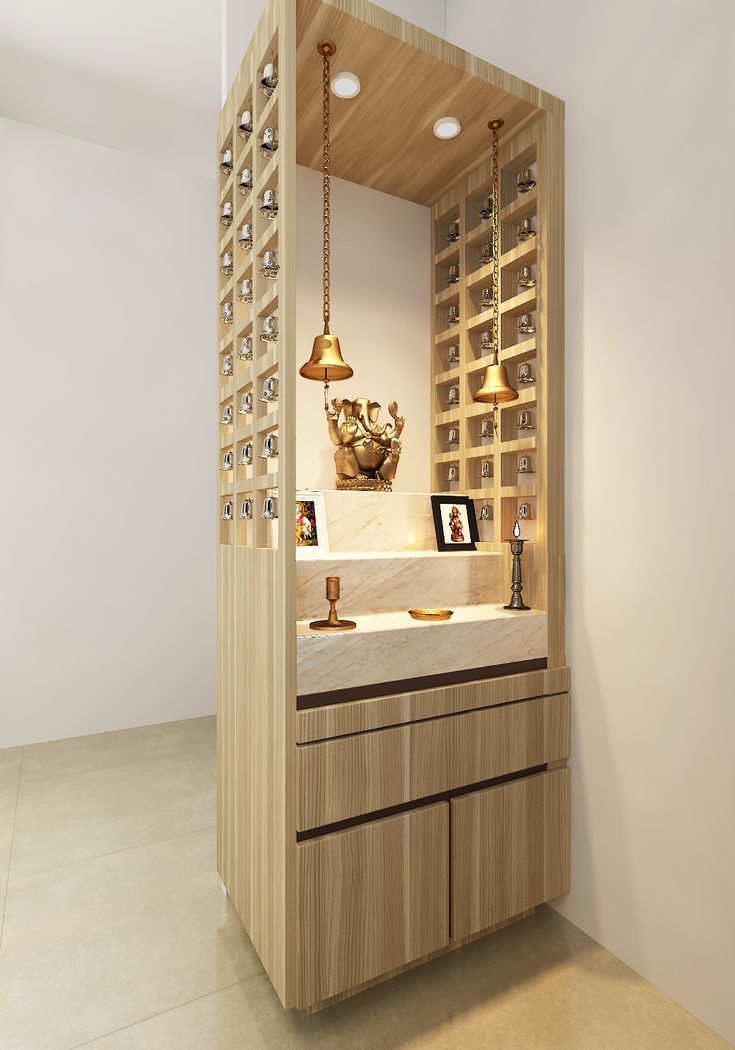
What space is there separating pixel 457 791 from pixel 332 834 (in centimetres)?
40

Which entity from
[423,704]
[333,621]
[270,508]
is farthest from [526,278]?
[423,704]

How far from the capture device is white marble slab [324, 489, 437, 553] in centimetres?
206

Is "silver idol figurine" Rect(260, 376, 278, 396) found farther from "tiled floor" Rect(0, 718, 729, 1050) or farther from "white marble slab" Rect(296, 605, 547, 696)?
"tiled floor" Rect(0, 718, 729, 1050)

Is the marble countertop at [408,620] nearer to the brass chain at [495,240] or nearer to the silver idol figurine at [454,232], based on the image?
the brass chain at [495,240]

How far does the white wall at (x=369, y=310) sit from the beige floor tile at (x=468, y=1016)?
1.59 meters

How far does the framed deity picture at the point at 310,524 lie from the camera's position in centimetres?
193

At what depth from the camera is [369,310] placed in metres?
2.42

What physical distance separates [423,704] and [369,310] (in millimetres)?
1576
